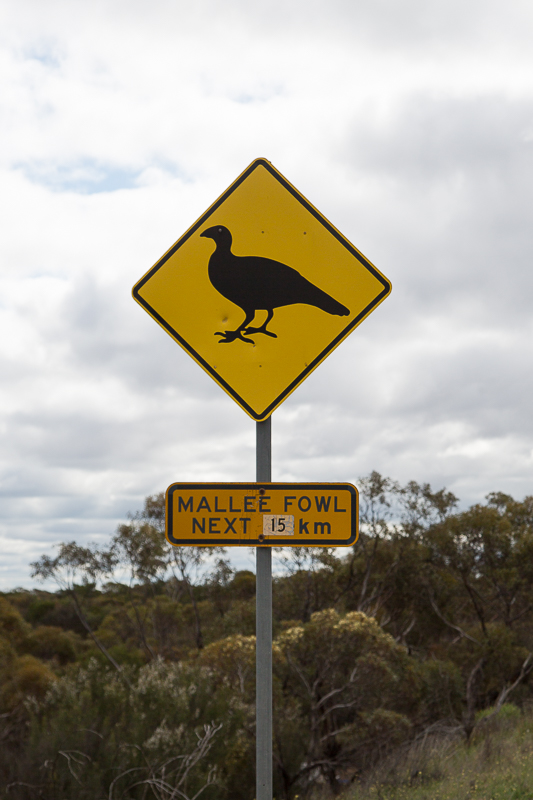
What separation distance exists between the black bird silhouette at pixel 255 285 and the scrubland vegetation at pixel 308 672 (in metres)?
4.82

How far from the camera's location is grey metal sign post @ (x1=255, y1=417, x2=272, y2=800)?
88.1 inches

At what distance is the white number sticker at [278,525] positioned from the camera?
2.36 metres

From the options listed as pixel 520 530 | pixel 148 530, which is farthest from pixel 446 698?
pixel 148 530

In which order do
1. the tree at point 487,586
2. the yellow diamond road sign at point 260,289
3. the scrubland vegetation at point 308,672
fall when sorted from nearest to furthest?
the yellow diamond road sign at point 260,289, the scrubland vegetation at point 308,672, the tree at point 487,586

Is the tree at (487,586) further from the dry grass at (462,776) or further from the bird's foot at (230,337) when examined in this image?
the bird's foot at (230,337)

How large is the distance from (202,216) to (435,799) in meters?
5.46

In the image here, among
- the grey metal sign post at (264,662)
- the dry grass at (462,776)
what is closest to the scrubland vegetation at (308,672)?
the dry grass at (462,776)

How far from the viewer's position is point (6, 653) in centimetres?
2512

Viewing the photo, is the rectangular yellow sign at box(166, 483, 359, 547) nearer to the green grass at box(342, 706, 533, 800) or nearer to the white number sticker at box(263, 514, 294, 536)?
the white number sticker at box(263, 514, 294, 536)

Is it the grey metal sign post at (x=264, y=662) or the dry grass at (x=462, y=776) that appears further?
the dry grass at (x=462, y=776)

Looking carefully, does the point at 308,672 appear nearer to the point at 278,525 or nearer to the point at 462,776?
the point at 462,776

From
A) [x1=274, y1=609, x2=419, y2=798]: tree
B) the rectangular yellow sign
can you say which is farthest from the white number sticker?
[x1=274, y1=609, x2=419, y2=798]: tree

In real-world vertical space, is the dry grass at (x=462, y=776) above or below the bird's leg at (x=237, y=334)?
below

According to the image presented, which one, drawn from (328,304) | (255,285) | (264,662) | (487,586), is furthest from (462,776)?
(487,586)
